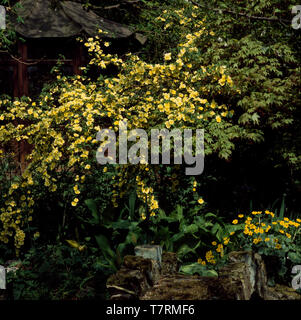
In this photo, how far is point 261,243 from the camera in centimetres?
382

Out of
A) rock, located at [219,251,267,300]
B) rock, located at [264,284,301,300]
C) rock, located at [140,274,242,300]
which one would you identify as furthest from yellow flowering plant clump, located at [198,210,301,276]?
rock, located at [140,274,242,300]

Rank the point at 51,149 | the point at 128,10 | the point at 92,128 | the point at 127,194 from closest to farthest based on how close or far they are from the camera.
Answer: the point at 92,128 < the point at 51,149 < the point at 127,194 < the point at 128,10

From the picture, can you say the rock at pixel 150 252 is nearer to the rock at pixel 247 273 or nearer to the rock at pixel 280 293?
the rock at pixel 247 273

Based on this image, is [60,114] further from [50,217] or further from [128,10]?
[128,10]

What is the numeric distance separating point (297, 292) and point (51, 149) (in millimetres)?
2601

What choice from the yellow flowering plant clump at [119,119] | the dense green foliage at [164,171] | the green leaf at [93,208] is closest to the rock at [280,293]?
the dense green foliage at [164,171]

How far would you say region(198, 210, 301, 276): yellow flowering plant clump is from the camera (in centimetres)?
366

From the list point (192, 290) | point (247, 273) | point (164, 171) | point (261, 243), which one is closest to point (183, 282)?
point (192, 290)

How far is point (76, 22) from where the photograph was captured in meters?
8.58

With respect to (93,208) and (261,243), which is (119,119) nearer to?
(93,208)

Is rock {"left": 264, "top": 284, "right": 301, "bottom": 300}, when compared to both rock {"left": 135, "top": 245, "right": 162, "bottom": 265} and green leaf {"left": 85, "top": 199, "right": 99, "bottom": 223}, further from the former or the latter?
green leaf {"left": 85, "top": 199, "right": 99, "bottom": 223}

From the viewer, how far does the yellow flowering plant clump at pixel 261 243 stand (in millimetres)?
3658

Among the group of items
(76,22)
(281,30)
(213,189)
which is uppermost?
(76,22)
